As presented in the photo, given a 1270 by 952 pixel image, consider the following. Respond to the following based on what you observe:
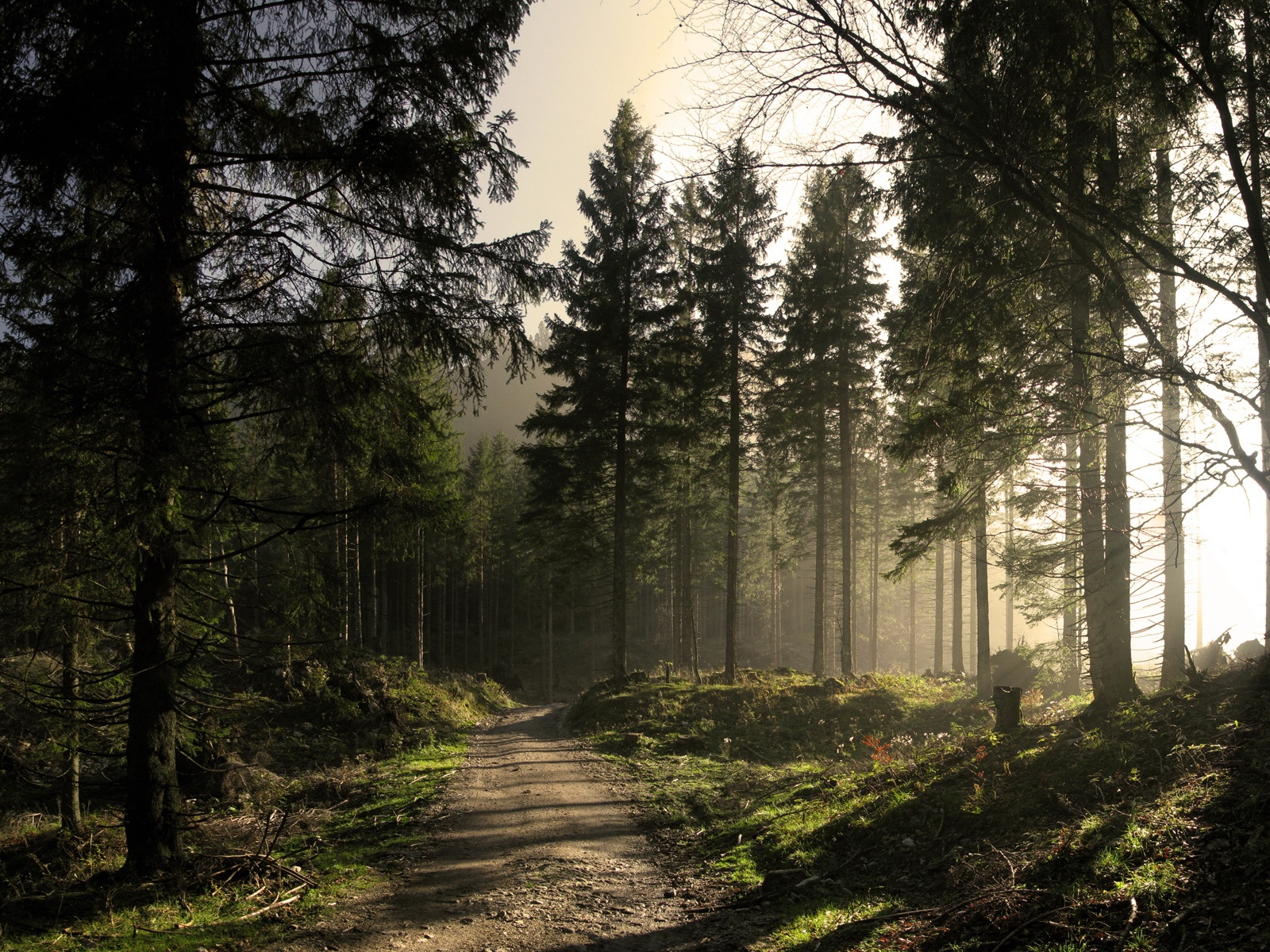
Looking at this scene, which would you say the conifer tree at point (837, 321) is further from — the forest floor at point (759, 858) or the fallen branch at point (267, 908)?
the fallen branch at point (267, 908)

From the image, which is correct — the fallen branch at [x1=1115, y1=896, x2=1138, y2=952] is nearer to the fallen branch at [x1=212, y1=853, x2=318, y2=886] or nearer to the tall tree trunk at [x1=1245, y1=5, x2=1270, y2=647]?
the tall tree trunk at [x1=1245, y1=5, x2=1270, y2=647]

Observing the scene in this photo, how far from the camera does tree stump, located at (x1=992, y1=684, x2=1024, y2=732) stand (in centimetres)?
996

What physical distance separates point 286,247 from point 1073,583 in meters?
14.3

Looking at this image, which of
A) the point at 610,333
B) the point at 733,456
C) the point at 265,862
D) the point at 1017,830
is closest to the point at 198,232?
the point at 265,862

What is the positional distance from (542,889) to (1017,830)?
466 cm

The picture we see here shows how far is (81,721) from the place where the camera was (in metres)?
5.96

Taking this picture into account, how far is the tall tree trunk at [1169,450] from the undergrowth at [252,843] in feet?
25.2

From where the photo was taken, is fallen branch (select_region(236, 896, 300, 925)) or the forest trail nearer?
the forest trail

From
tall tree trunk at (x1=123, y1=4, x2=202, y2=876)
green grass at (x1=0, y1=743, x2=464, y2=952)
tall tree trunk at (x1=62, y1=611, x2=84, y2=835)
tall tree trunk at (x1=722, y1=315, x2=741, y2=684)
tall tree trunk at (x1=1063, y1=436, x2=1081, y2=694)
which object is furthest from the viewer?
tall tree trunk at (x1=722, y1=315, x2=741, y2=684)

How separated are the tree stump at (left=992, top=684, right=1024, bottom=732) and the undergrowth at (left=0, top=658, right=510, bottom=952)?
861 centimetres

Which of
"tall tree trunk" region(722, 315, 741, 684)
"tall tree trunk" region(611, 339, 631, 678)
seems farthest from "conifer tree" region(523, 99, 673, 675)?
"tall tree trunk" region(722, 315, 741, 684)

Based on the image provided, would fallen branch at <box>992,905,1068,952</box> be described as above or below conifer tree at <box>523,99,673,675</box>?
below

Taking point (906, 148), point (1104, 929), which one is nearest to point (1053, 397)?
point (906, 148)

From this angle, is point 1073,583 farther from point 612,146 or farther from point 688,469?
point 612,146
